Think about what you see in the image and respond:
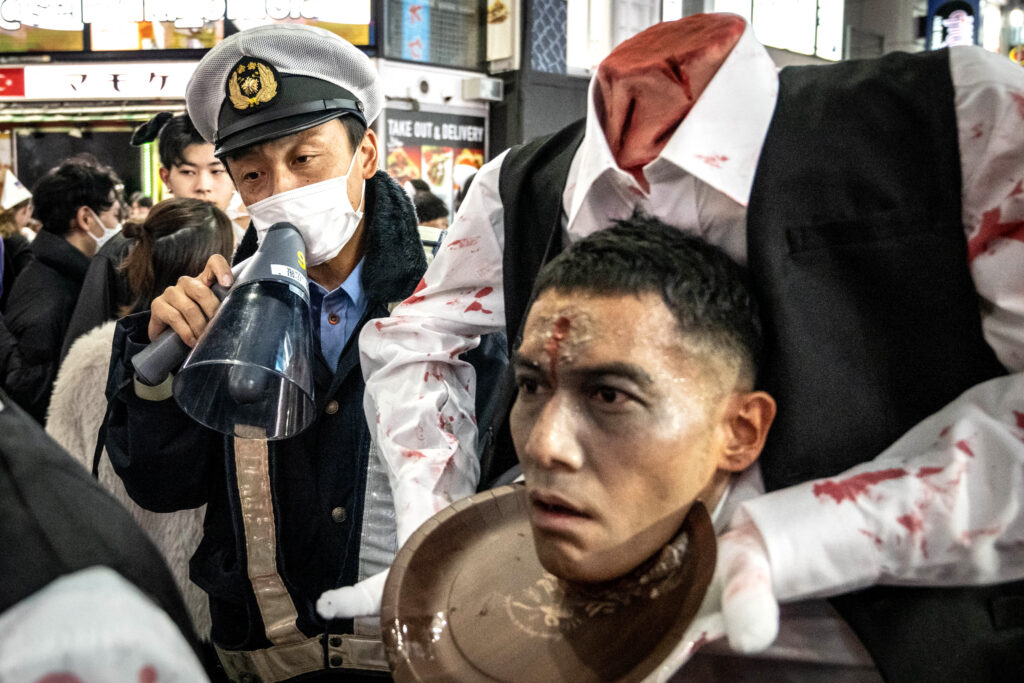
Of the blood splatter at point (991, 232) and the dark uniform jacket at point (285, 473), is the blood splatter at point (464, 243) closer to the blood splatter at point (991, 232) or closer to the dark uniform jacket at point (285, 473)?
the dark uniform jacket at point (285, 473)

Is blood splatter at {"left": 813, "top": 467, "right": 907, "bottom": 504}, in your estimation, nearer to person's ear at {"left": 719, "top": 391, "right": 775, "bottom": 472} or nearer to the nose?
person's ear at {"left": 719, "top": 391, "right": 775, "bottom": 472}

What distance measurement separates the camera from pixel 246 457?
200 centimetres

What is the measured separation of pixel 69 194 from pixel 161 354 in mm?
2705

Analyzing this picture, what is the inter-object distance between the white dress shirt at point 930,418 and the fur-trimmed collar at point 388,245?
692 mm

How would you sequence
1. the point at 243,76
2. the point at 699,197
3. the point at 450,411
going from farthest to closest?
the point at 243,76 < the point at 450,411 < the point at 699,197

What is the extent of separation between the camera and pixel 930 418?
1.21 m

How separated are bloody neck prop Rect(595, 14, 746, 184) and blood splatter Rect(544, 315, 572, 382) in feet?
0.96

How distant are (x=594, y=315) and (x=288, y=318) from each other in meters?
0.56

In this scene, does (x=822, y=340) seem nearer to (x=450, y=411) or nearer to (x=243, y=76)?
(x=450, y=411)

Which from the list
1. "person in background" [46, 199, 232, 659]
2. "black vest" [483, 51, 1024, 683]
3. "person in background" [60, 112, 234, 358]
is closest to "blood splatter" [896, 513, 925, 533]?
"black vest" [483, 51, 1024, 683]

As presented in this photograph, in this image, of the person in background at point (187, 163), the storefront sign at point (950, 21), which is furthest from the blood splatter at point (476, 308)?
the storefront sign at point (950, 21)

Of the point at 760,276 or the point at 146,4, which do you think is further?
the point at 146,4

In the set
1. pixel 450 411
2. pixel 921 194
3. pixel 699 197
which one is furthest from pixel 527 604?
pixel 921 194

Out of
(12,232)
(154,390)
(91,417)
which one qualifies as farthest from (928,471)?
(12,232)
